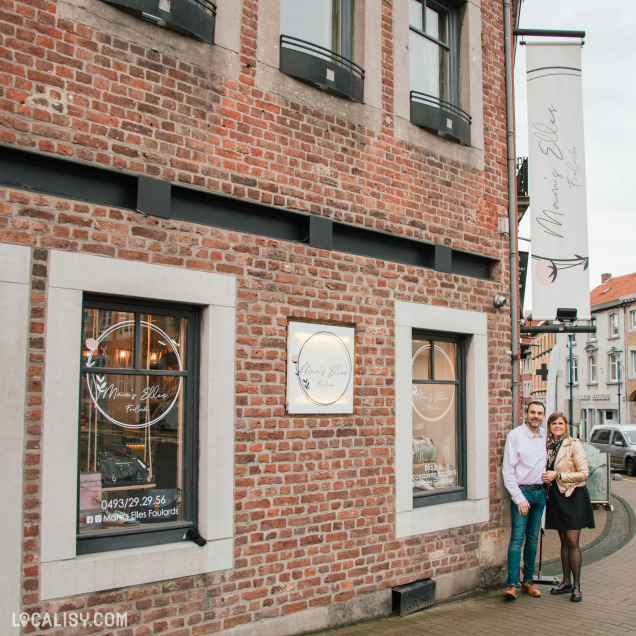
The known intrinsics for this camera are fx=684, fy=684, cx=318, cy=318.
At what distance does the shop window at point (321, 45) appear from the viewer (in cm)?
570

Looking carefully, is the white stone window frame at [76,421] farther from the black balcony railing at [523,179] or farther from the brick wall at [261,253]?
the black balcony railing at [523,179]

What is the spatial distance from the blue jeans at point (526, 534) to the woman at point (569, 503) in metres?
0.11

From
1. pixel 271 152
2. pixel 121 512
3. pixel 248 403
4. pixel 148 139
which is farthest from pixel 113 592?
pixel 271 152

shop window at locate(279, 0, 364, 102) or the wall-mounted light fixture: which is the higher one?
shop window at locate(279, 0, 364, 102)

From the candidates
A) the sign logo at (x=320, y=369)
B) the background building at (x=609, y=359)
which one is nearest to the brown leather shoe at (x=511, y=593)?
the sign logo at (x=320, y=369)

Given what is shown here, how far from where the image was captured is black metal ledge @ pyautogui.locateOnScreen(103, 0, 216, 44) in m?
4.68

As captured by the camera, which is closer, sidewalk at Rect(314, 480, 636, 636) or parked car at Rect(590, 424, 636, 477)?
sidewalk at Rect(314, 480, 636, 636)

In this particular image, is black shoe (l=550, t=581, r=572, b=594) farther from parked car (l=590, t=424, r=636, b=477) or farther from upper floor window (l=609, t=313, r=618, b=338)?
upper floor window (l=609, t=313, r=618, b=338)

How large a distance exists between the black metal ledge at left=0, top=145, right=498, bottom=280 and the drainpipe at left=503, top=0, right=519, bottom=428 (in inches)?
45.3

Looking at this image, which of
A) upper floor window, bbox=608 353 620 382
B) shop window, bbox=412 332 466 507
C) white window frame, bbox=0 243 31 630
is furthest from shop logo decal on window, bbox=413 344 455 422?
upper floor window, bbox=608 353 620 382

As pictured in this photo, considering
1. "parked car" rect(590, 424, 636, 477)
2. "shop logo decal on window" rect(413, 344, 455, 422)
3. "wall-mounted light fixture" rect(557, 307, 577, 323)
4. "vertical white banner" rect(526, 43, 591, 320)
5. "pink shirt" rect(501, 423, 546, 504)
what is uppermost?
"vertical white banner" rect(526, 43, 591, 320)

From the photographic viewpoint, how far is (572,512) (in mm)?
6770

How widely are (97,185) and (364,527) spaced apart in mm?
3497

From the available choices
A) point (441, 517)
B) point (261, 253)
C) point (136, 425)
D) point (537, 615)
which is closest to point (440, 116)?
point (261, 253)
